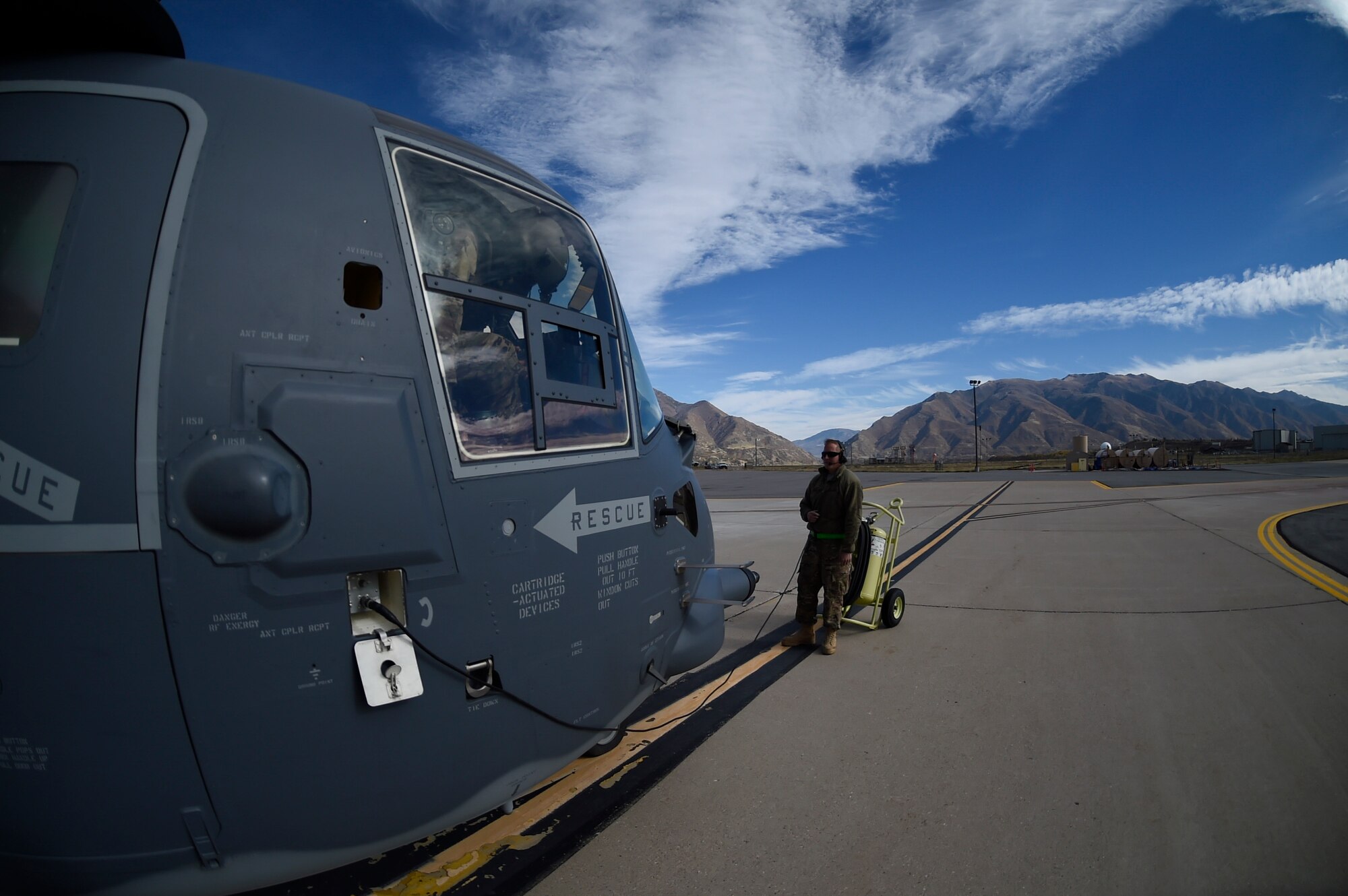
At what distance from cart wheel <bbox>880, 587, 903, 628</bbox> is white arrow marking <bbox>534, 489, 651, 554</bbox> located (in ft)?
13.3

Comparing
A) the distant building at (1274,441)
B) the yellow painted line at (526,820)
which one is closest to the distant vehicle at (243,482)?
the yellow painted line at (526,820)

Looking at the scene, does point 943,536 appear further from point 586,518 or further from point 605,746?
point 586,518

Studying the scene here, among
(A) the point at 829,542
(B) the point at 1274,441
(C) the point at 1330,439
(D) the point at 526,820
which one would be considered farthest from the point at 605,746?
(C) the point at 1330,439

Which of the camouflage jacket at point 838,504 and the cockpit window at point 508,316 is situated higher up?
the cockpit window at point 508,316

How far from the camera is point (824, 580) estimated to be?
6016 mm

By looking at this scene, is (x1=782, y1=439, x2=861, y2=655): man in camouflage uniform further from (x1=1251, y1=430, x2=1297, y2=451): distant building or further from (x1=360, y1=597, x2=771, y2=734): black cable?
(x1=1251, y1=430, x2=1297, y2=451): distant building

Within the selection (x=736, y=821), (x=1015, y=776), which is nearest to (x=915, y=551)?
(x=1015, y=776)

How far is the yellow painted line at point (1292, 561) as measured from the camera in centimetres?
790

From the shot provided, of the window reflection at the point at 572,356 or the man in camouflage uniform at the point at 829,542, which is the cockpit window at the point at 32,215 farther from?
the man in camouflage uniform at the point at 829,542

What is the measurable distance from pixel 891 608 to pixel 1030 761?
2922 millimetres

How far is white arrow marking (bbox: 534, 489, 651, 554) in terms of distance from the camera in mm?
2908

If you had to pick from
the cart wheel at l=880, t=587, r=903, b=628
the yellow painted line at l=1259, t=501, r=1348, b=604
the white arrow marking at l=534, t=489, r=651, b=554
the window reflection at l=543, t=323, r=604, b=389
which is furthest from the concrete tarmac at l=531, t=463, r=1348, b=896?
the window reflection at l=543, t=323, r=604, b=389

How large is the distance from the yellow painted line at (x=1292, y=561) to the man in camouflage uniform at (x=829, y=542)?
6.08m

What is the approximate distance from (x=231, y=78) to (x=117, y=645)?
1989 mm
